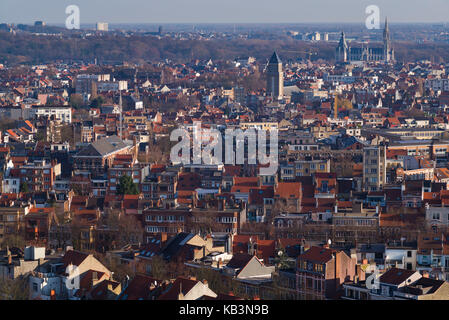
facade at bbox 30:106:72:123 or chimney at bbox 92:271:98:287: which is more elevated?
chimney at bbox 92:271:98:287

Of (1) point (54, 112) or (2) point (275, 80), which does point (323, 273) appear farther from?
(2) point (275, 80)

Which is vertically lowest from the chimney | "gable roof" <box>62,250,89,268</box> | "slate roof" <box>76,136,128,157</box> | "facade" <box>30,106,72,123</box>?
"facade" <box>30,106,72,123</box>

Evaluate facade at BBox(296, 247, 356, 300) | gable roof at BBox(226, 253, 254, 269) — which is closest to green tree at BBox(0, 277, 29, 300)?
gable roof at BBox(226, 253, 254, 269)

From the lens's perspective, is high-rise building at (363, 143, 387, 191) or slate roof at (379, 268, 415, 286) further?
high-rise building at (363, 143, 387, 191)
